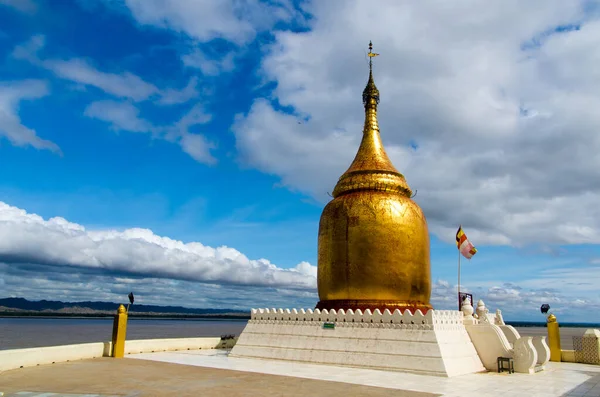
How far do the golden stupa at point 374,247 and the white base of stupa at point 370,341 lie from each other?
206cm

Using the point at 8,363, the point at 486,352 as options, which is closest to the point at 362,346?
the point at 486,352

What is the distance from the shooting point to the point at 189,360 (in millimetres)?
23641

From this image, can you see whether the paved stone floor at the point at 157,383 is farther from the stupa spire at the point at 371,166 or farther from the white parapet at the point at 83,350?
the stupa spire at the point at 371,166

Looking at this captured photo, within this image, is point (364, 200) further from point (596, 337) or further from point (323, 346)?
point (596, 337)

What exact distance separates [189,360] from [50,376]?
22.6 ft

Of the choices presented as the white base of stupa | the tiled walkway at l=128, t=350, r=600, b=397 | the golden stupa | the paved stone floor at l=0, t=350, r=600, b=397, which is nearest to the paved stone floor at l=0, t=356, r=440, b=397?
the paved stone floor at l=0, t=350, r=600, b=397

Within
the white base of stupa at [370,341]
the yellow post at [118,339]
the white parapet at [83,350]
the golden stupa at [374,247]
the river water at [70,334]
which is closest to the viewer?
the white parapet at [83,350]

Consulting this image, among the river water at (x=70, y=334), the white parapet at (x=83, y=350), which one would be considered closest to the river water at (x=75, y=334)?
the river water at (x=70, y=334)

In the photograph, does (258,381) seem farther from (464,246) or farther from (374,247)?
(464,246)

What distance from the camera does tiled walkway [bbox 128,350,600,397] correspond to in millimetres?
16297

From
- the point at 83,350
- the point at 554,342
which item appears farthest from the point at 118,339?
the point at 554,342

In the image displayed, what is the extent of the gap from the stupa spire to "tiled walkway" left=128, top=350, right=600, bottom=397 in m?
10.7

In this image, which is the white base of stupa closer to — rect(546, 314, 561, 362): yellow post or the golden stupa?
the golden stupa

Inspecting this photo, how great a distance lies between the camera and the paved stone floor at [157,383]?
15.1m
